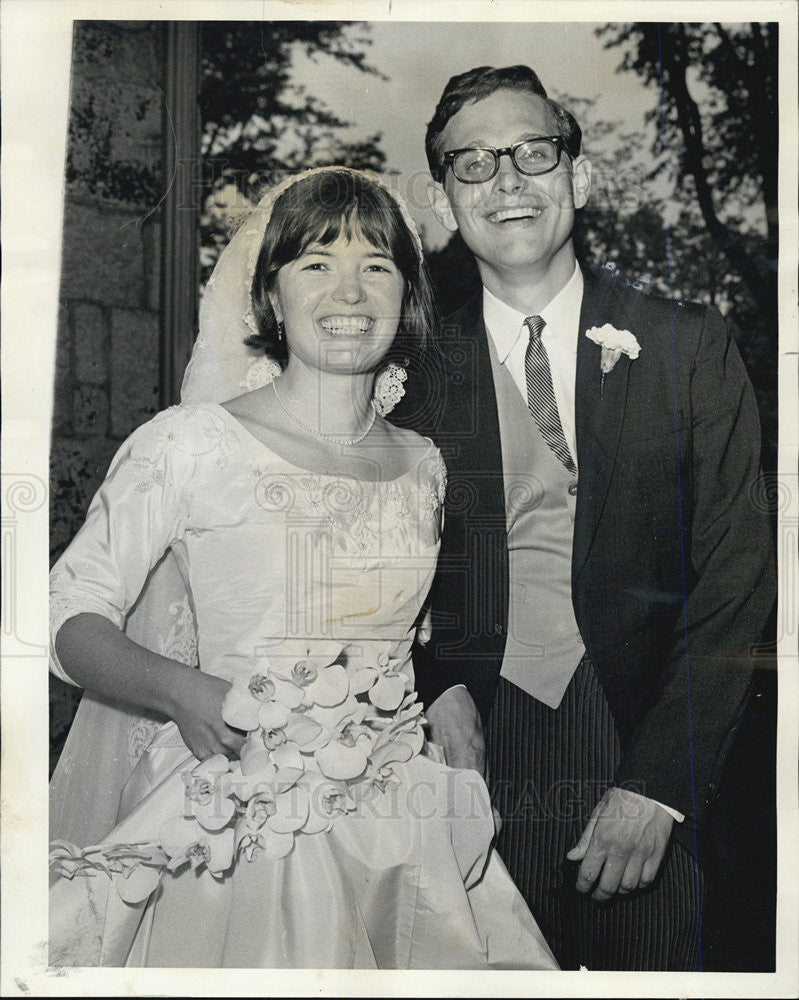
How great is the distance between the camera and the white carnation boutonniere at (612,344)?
8.89 ft

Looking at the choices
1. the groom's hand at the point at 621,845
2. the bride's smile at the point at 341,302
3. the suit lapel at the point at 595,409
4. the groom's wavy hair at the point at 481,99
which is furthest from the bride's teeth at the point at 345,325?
the groom's hand at the point at 621,845

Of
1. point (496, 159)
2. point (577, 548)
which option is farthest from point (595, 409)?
point (496, 159)

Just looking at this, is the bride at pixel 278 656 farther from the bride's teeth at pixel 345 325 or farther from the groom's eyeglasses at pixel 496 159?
the groom's eyeglasses at pixel 496 159

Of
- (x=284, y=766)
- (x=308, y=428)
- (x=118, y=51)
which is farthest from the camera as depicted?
(x=118, y=51)

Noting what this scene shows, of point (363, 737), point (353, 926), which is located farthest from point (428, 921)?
point (363, 737)

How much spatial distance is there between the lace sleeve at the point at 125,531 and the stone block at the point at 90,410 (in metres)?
0.11

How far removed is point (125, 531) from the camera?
262 centimetres

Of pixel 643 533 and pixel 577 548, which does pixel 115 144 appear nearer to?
pixel 577 548

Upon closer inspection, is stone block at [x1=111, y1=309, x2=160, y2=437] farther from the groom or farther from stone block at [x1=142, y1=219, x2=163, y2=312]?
the groom

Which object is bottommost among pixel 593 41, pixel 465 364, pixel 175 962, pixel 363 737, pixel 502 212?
pixel 175 962

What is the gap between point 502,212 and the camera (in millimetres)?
2691

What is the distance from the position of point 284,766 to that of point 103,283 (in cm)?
135

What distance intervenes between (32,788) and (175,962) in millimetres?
587

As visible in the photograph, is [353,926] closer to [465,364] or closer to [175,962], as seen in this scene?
[175,962]
